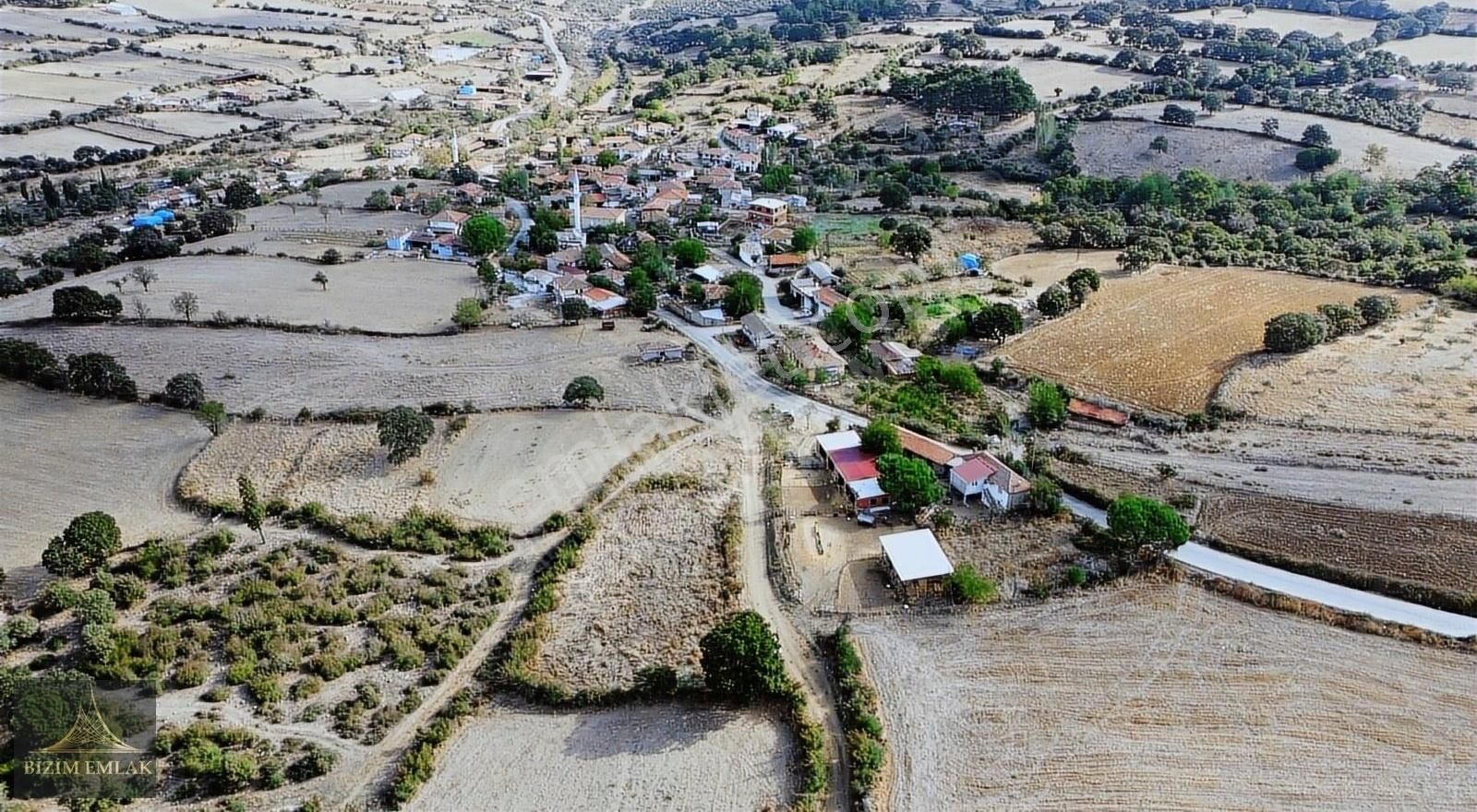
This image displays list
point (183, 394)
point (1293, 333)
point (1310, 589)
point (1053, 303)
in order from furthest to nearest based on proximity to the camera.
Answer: point (1053, 303), point (1293, 333), point (183, 394), point (1310, 589)

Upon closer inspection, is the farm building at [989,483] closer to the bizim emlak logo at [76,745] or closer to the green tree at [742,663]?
the green tree at [742,663]

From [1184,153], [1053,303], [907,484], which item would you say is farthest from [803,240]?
[1184,153]

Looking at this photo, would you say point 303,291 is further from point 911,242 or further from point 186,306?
point 911,242

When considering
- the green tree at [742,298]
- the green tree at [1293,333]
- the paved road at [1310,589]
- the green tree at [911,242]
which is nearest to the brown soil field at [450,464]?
the green tree at [742,298]

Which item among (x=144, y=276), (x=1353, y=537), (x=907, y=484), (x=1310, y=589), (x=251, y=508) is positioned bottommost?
(x=1310, y=589)

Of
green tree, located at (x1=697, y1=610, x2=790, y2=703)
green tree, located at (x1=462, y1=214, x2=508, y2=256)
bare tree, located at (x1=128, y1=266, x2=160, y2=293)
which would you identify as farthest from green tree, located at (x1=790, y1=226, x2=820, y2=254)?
bare tree, located at (x1=128, y1=266, x2=160, y2=293)

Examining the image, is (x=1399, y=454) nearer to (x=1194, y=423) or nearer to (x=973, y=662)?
(x=1194, y=423)
